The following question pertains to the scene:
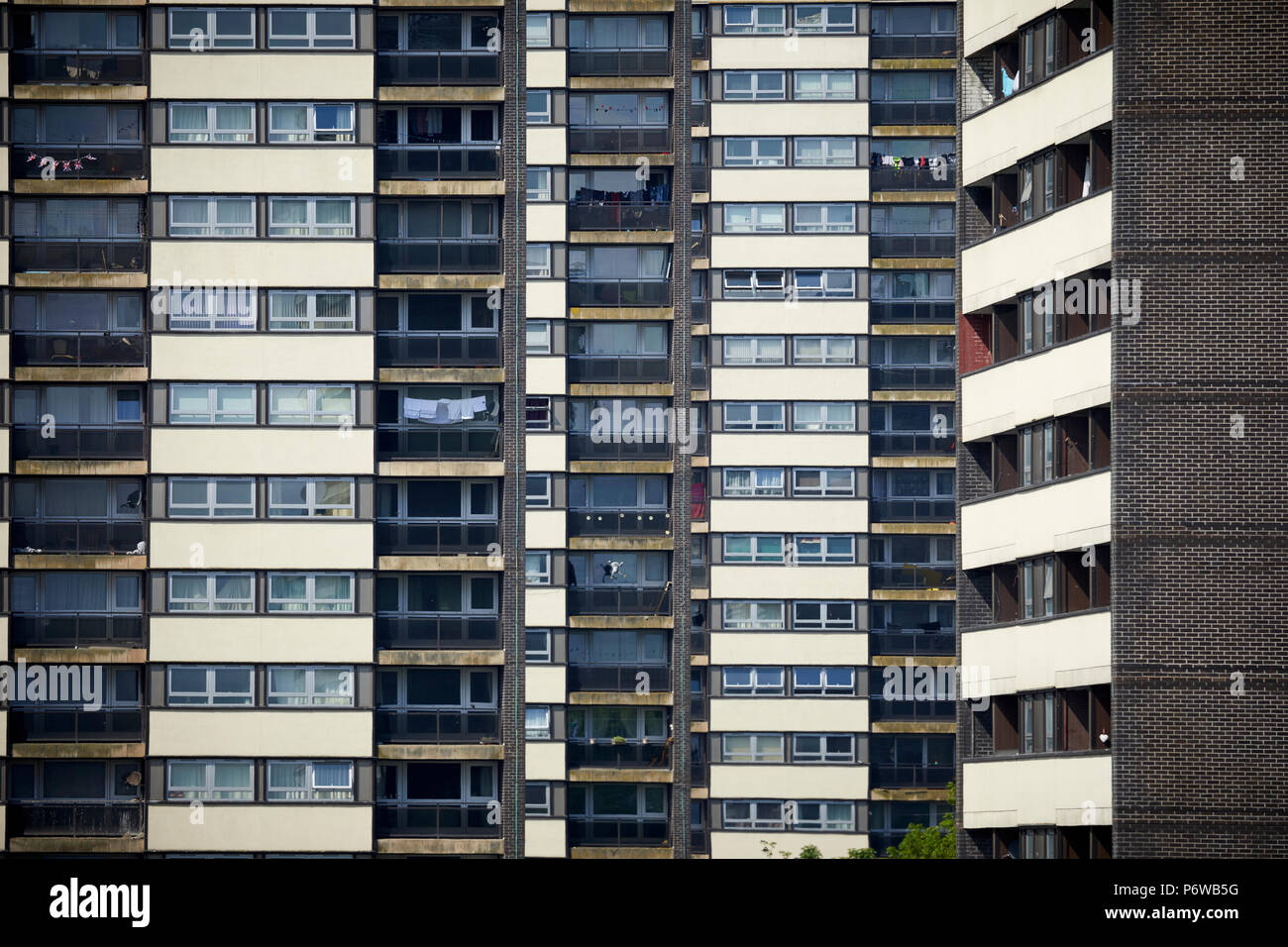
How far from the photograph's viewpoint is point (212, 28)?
201ft

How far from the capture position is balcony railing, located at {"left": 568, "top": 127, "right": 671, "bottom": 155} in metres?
70.1

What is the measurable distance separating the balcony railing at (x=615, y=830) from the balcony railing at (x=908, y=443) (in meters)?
16.9

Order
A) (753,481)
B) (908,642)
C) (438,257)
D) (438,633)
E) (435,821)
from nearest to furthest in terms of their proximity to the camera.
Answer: (435,821)
(438,633)
(438,257)
(908,642)
(753,481)

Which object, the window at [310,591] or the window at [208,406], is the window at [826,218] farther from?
the window at [310,591]

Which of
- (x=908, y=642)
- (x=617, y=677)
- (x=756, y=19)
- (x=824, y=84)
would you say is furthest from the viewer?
(x=756, y=19)

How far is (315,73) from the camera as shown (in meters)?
61.1

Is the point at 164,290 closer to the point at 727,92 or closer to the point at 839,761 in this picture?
the point at 727,92

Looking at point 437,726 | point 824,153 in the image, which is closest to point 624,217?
point 824,153

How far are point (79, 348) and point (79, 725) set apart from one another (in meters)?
11.4

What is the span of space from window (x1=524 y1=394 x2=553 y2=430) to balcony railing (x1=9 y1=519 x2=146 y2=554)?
15.0 meters

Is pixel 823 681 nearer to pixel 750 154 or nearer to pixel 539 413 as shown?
pixel 539 413
